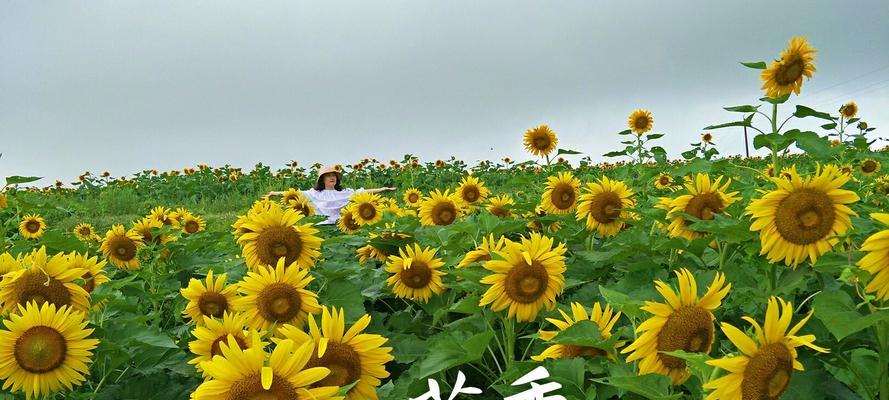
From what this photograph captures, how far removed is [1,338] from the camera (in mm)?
2207

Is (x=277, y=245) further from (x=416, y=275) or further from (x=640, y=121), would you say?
(x=640, y=121)

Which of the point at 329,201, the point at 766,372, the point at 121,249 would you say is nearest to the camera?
the point at 766,372

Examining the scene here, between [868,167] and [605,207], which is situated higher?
[868,167]

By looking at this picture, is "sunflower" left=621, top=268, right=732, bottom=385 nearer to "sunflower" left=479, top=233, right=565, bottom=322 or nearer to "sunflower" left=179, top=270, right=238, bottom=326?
"sunflower" left=479, top=233, right=565, bottom=322

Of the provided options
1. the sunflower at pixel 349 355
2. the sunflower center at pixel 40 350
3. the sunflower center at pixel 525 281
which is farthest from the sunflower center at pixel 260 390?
the sunflower center at pixel 40 350

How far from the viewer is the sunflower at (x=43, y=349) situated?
7.30 feet

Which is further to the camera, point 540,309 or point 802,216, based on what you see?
point 540,309

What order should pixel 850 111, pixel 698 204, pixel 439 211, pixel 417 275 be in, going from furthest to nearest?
pixel 850 111 < pixel 439 211 < pixel 417 275 < pixel 698 204

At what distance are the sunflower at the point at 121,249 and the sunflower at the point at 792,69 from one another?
4224mm

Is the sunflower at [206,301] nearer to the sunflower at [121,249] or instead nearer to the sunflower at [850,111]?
the sunflower at [121,249]

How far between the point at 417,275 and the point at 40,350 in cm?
152

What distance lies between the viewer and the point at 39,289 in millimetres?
2488

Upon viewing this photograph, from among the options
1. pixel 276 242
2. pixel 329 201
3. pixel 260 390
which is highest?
pixel 329 201

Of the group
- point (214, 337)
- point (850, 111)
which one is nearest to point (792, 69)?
point (214, 337)
